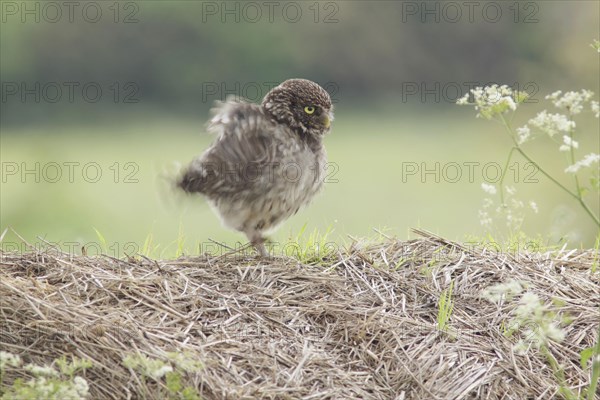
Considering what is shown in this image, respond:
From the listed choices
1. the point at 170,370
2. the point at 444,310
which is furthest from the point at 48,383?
the point at 444,310

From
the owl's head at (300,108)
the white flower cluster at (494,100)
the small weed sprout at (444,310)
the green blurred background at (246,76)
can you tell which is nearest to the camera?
the white flower cluster at (494,100)

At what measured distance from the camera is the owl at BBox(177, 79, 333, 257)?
4750 millimetres

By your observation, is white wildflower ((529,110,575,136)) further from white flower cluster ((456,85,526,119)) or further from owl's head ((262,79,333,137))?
owl's head ((262,79,333,137))

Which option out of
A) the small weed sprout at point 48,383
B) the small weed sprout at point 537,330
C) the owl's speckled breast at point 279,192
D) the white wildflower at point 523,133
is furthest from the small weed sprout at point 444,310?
the small weed sprout at point 48,383

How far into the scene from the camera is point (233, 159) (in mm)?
4707

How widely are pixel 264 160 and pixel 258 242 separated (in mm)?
491

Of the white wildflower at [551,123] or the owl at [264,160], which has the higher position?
the white wildflower at [551,123]

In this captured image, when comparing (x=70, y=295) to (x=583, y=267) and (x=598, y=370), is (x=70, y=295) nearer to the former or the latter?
(x=598, y=370)

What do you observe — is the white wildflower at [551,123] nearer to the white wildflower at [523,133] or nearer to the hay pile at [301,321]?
the white wildflower at [523,133]

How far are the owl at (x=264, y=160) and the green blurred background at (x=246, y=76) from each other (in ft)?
42.5

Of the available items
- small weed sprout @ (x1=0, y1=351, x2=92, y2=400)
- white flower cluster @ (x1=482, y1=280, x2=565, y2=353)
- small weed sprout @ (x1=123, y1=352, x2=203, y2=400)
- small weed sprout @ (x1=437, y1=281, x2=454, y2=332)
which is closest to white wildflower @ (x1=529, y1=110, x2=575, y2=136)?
white flower cluster @ (x1=482, y1=280, x2=565, y2=353)

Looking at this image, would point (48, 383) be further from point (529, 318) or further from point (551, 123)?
point (551, 123)

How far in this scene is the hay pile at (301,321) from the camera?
3.51m

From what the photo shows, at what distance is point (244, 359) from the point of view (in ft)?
11.9
